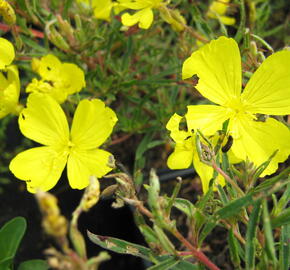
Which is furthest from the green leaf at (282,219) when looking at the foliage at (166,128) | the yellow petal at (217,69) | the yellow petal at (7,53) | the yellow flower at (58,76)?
the yellow petal at (7,53)

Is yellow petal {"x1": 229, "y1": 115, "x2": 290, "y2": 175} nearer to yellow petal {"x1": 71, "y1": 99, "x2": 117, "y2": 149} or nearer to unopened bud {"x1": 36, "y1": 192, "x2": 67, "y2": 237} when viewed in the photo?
yellow petal {"x1": 71, "y1": 99, "x2": 117, "y2": 149}

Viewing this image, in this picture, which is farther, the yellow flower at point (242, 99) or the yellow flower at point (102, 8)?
the yellow flower at point (102, 8)

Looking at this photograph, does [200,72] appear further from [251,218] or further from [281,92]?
[251,218]

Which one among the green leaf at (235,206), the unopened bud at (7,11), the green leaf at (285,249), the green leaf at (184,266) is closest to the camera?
the green leaf at (235,206)

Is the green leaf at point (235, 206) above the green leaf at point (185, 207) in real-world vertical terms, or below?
above

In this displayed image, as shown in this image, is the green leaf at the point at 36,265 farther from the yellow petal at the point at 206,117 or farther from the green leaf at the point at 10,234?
the yellow petal at the point at 206,117

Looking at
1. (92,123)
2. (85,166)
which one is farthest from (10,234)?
(92,123)

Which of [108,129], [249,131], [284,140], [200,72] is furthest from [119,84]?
[284,140]
